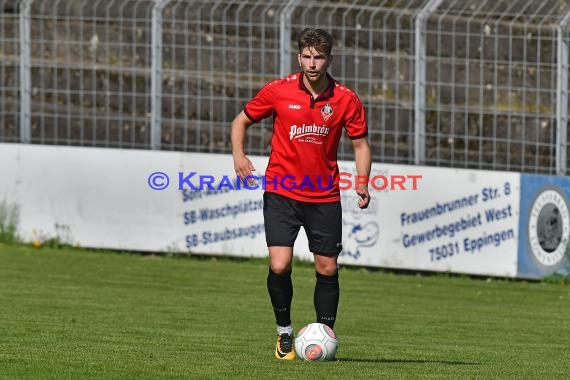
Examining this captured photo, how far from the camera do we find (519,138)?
17.9 metres

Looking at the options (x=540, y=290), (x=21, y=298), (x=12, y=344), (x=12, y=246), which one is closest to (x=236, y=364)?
(x=12, y=344)

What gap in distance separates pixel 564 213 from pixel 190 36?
5048mm

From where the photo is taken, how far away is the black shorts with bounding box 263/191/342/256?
390 inches

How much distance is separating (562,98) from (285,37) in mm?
3404

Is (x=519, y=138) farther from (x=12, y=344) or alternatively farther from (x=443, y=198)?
(x=12, y=344)

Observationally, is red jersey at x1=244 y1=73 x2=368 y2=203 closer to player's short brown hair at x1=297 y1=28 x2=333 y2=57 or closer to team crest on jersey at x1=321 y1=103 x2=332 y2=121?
team crest on jersey at x1=321 y1=103 x2=332 y2=121

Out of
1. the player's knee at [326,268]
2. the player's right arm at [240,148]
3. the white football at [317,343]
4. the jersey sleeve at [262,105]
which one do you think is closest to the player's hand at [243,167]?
the player's right arm at [240,148]

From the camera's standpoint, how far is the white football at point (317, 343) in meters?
9.80

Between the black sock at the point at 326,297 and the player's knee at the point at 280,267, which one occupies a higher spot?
the player's knee at the point at 280,267

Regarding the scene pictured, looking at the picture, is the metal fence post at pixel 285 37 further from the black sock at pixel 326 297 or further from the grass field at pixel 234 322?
the black sock at pixel 326 297

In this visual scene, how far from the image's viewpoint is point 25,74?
794 inches

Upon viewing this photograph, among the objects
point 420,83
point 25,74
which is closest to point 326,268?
point 420,83

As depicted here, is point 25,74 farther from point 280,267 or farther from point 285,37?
point 280,267

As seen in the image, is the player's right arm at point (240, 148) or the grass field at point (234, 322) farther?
the player's right arm at point (240, 148)
